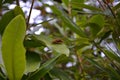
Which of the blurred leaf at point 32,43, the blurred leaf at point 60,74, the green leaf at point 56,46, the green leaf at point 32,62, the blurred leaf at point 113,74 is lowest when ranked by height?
the blurred leaf at point 60,74

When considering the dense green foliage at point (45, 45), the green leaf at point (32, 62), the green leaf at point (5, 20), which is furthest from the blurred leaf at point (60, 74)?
the green leaf at point (5, 20)

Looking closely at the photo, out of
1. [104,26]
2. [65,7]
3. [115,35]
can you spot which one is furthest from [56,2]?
[115,35]

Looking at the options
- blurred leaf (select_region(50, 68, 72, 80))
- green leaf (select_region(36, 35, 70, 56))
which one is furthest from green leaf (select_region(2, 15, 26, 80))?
blurred leaf (select_region(50, 68, 72, 80))

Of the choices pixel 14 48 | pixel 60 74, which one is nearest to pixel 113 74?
pixel 60 74

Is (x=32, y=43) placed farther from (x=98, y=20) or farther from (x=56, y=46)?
(x=98, y=20)

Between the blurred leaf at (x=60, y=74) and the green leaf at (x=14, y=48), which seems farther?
the blurred leaf at (x=60, y=74)

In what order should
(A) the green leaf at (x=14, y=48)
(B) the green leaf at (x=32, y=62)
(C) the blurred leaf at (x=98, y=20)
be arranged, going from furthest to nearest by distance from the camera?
(C) the blurred leaf at (x=98, y=20) < (B) the green leaf at (x=32, y=62) < (A) the green leaf at (x=14, y=48)

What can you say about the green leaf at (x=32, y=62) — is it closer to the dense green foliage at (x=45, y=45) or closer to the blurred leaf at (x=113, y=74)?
the dense green foliage at (x=45, y=45)
